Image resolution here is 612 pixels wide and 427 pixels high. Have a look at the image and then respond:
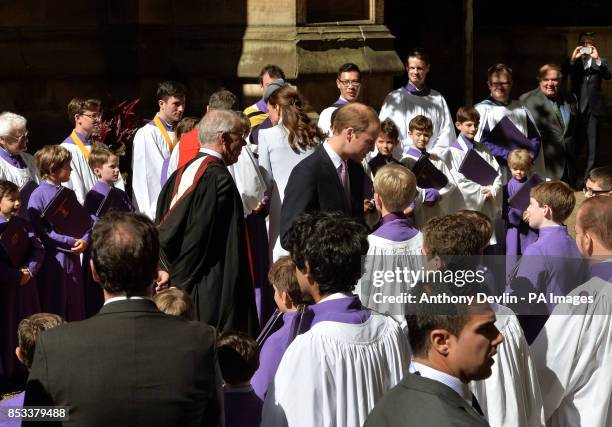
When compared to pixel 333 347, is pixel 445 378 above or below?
above

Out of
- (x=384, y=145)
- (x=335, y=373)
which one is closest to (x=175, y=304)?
(x=335, y=373)

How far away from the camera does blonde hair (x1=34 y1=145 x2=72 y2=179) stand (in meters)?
8.47

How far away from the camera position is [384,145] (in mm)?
9867

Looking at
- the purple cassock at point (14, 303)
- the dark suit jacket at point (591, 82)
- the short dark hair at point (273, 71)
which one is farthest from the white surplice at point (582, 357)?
the dark suit jacket at point (591, 82)

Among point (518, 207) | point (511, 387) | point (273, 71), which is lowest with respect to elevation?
point (518, 207)

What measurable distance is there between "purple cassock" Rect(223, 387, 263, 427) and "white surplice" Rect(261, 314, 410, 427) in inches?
13.7

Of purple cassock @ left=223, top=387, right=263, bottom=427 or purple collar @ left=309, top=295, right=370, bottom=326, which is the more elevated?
purple collar @ left=309, top=295, right=370, bottom=326

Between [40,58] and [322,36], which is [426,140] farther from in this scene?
[40,58]

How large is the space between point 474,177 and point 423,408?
7.10 metres

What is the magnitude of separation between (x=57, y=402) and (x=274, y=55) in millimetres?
8364

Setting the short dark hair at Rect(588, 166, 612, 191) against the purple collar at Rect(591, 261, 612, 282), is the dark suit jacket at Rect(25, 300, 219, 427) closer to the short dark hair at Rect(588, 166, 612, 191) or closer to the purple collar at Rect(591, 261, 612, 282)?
the purple collar at Rect(591, 261, 612, 282)

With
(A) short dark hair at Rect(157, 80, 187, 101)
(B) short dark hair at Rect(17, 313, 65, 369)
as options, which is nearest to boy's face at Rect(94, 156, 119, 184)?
(A) short dark hair at Rect(157, 80, 187, 101)

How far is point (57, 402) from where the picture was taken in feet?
12.6

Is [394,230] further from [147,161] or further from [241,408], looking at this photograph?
[147,161]
